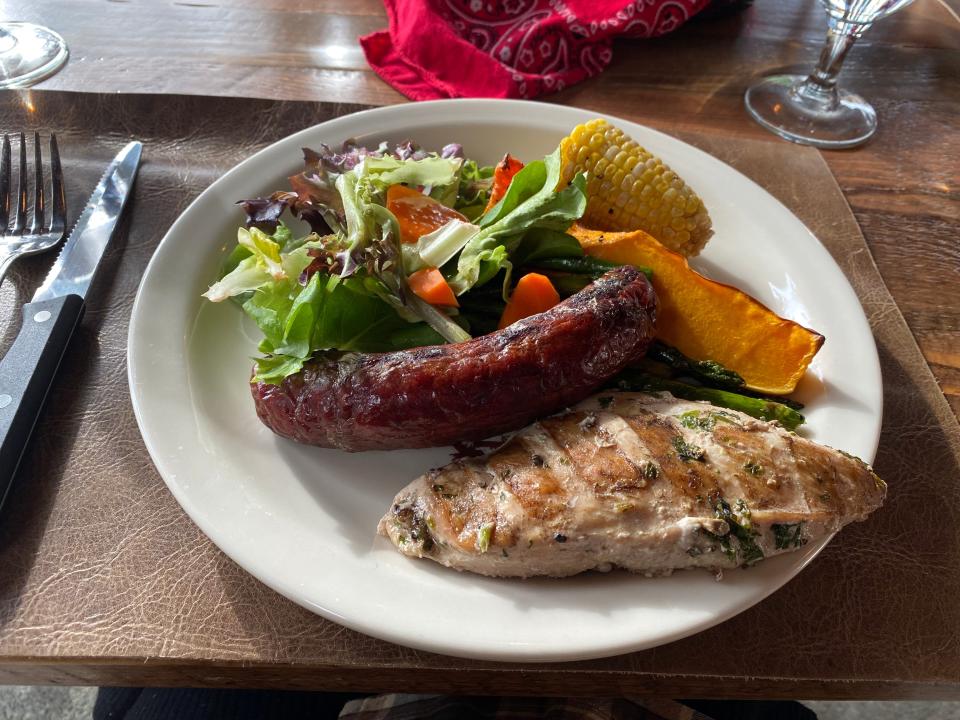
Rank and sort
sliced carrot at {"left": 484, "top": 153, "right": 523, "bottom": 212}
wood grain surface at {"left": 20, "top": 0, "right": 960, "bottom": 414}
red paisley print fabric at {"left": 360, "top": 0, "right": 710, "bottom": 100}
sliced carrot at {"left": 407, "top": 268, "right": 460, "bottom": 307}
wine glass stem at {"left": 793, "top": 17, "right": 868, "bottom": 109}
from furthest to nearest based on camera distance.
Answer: red paisley print fabric at {"left": 360, "top": 0, "right": 710, "bottom": 100} < wine glass stem at {"left": 793, "top": 17, "right": 868, "bottom": 109} < wood grain surface at {"left": 20, "top": 0, "right": 960, "bottom": 414} < sliced carrot at {"left": 484, "top": 153, "right": 523, "bottom": 212} < sliced carrot at {"left": 407, "top": 268, "right": 460, "bottom": 307}

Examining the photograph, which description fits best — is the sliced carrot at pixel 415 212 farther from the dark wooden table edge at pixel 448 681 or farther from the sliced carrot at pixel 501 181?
the dark wooden table edge at pixel 448 681

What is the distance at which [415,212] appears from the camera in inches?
75.8

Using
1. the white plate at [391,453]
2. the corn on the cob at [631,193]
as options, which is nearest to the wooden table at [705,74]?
the white plate at [391,453]

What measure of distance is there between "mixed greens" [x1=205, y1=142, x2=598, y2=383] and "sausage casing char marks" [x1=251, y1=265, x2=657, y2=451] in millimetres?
116

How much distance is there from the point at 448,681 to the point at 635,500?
1.84ft

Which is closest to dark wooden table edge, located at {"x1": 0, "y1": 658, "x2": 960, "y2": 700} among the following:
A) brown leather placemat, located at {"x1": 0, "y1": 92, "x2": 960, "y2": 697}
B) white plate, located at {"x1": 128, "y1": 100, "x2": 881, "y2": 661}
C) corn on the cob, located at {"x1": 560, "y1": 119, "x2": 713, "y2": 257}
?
brown leather placemat, located at {"x1": 0, "y1": 92, "x2": 960, "y2": 697}

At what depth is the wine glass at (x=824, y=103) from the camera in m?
2.82

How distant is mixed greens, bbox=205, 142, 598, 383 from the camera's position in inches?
66.4

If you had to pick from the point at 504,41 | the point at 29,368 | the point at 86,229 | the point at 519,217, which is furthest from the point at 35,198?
the point at 504,41

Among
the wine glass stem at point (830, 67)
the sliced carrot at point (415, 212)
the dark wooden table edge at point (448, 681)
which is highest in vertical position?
the sliced carrot at point (415, 212)

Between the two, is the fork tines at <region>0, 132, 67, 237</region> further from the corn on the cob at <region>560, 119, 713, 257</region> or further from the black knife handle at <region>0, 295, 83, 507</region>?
the corn on the cob at <region>560, 119, 713, 257</region>

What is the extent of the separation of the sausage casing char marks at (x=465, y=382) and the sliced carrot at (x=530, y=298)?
20cm

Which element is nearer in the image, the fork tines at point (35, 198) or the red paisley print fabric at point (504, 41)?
the fork tines at point (35, 198)

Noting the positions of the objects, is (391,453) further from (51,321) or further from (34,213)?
(34,213)
